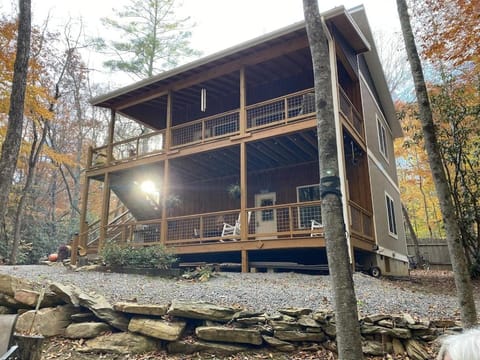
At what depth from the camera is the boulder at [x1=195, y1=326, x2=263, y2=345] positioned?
4457 millimetres

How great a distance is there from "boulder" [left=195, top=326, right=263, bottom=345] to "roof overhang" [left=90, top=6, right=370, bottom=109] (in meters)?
7.67

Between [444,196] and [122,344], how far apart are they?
472 centimetres

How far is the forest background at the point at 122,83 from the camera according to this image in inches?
437

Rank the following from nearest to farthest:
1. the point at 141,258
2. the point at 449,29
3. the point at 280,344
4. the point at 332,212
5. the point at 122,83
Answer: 1. the point at 332,212
2. the point at 280,344
3. the point at 141,258
4. the point at 449,29
5. the point at 122,83

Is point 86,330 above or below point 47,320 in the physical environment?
below

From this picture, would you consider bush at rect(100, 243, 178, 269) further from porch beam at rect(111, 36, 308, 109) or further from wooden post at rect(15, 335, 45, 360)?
porch beam at rect(111, 36, 308, 109)

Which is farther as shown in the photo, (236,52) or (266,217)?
(266,217)

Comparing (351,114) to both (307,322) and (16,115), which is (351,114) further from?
(16,115)

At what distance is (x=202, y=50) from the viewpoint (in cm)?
2253

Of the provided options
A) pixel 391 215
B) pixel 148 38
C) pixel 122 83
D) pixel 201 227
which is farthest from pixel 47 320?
pixel 122 83

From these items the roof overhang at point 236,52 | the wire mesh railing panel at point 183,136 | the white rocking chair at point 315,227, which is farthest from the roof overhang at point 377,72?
the white rocking chair at point 315,227

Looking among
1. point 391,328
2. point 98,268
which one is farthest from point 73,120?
point 391,328

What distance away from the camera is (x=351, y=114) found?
10.6m

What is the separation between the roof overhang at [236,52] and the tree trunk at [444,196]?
13.0 ft
